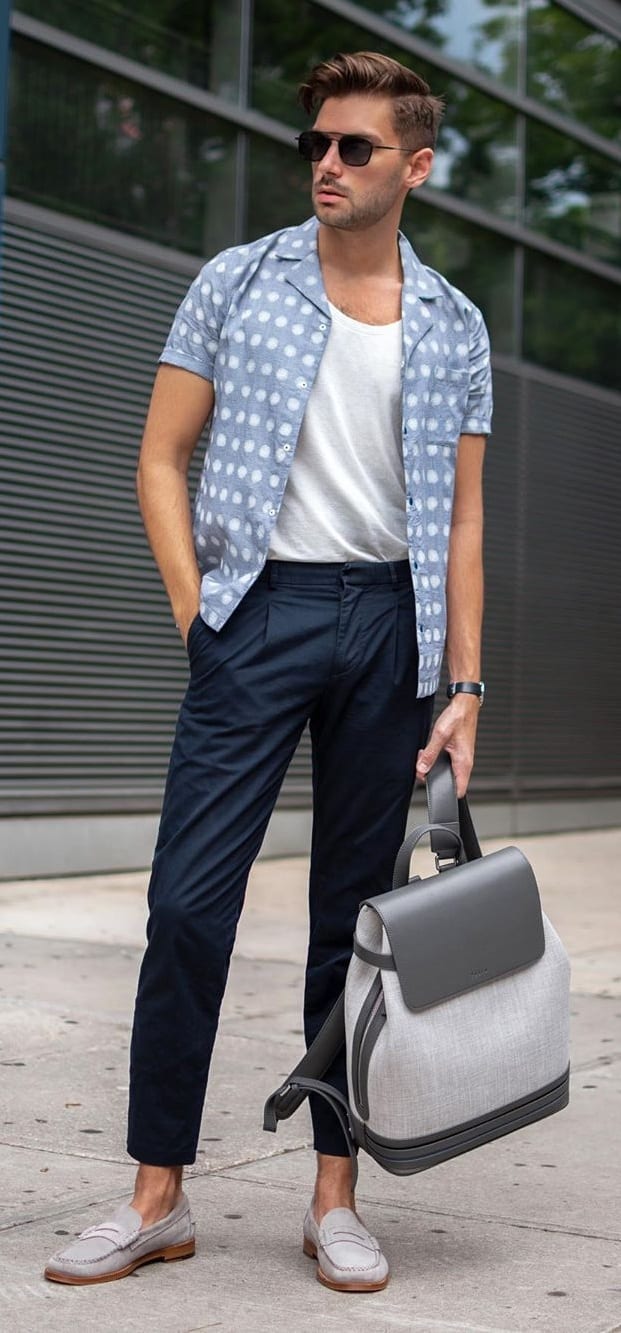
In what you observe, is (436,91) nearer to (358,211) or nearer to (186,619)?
(358,211)

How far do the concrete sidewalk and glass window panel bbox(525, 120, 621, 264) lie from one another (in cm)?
914

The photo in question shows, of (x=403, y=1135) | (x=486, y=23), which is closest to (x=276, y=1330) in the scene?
(x=403, y=1135)

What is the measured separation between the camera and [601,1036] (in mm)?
5648

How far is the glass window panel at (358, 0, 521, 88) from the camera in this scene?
1264 cm

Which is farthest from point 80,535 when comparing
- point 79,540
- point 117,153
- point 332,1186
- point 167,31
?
point 332,1186

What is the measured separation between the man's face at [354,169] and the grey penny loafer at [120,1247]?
1712 millimetres

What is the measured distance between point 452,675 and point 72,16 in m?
7.44

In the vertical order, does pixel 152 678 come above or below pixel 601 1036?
above

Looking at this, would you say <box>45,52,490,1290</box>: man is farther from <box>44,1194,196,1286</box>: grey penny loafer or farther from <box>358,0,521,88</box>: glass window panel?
<box>358,0,521,88</box>: glass window panel

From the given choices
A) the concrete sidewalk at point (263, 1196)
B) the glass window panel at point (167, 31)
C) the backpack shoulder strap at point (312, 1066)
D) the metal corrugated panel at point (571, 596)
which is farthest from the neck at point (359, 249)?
the metal corrugated panel at point (571, 596)

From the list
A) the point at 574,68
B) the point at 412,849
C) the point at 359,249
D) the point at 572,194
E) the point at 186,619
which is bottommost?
the point at 412,849

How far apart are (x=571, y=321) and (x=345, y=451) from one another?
11.9 meters

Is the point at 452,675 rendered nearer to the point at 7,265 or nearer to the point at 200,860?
the point at 200,860

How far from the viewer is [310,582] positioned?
3178 mm
